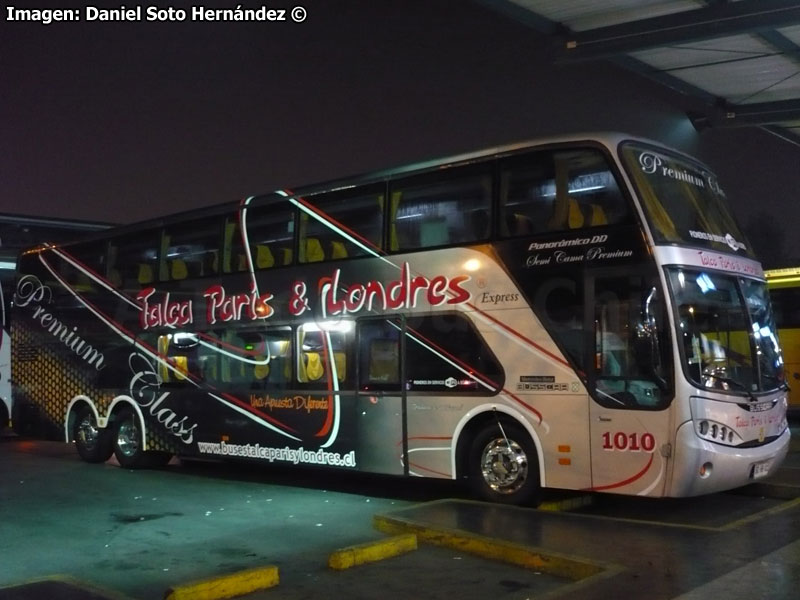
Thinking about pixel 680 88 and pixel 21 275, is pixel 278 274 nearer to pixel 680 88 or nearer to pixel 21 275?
pixel 21 275

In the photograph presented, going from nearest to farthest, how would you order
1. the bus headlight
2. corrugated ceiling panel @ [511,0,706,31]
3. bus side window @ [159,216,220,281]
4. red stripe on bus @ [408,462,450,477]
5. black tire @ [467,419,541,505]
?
the bus headlight
black tire @ [467,419,541,505]
red stripe on bus @ [408,462,450,477]
bus side window @ [159,216,220,281]
corrugated ceiling panel @ [511,0,706,31]

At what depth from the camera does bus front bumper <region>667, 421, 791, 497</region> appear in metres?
8.66

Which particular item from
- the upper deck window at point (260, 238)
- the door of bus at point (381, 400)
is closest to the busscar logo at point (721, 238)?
the door of bus at point (381, 400)

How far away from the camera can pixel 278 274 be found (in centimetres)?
1254

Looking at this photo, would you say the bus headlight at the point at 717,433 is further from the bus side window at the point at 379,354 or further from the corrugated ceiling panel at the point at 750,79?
the corrugated ceiling panel at the point at 750,79

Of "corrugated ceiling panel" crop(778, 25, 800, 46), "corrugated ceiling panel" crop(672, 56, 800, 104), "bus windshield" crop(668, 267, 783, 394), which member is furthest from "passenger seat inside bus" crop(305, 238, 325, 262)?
"corrugated ceiling panel" crop(672, 56, 800, 104)

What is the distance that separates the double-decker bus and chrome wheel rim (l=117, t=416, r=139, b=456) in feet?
1.66

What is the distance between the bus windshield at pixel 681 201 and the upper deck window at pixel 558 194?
29 centimetres

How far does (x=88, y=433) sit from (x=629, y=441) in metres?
10.4

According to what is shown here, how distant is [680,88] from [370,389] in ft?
35.5

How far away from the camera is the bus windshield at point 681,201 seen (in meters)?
9.21

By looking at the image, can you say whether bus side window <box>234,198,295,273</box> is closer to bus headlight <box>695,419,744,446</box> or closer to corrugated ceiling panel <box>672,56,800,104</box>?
bus headlight <box>695,419,744,446</box>

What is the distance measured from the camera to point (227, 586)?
6.56m

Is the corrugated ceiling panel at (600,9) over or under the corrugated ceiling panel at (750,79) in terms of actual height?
over
